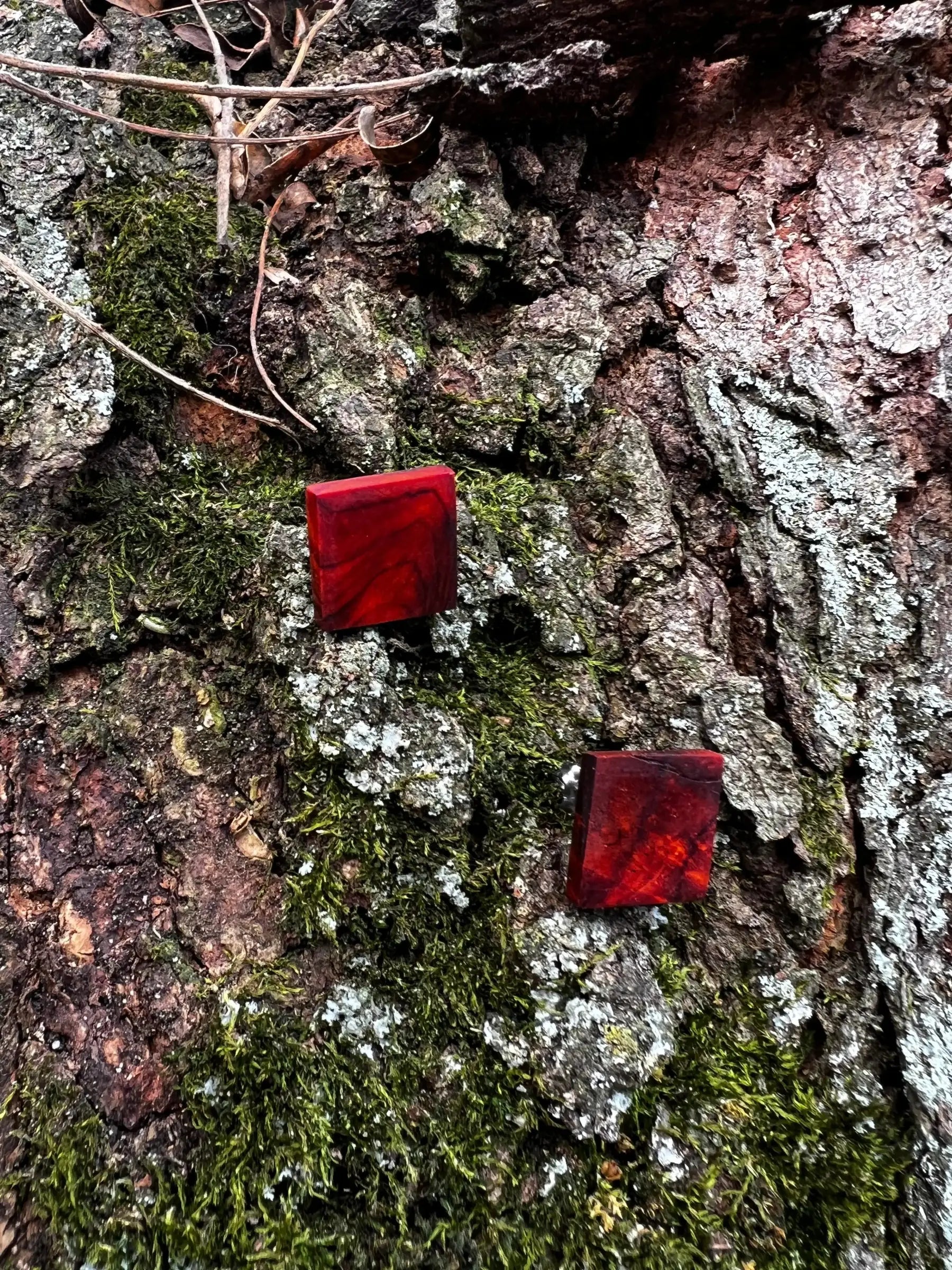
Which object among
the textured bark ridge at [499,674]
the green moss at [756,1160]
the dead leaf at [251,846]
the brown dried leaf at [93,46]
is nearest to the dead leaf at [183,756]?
the textured bark ridge at [499,674]

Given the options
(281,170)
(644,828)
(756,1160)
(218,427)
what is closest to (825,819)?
(644,828)

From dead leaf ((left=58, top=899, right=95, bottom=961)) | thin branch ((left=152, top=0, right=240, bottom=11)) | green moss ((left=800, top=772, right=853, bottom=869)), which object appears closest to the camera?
dead leaf ((left=58, top=899, right=95, bottom=961))

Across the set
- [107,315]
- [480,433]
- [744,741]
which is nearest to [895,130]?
[480,433]

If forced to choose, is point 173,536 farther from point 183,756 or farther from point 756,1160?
point 756,1160

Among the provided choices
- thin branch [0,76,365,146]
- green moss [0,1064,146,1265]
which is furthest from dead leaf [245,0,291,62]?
green moss [0,1064,146,1265]

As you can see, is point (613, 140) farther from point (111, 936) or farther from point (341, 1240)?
point (341, 1240)

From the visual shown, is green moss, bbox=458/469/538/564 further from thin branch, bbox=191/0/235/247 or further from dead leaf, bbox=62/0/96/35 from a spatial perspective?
dead leaf, bbox=62/0/96/35

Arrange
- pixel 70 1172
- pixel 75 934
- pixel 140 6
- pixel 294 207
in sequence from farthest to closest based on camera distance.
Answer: pixel 140 6 → pixel 294 207 → pixel 75 934 → pixel 70 1172
